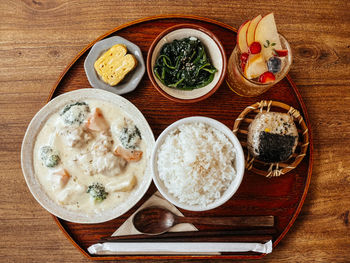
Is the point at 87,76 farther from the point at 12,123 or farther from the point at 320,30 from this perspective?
the point at 320,30

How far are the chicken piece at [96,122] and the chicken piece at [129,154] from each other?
19cm

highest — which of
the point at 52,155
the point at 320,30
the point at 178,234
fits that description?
the point at 320,30

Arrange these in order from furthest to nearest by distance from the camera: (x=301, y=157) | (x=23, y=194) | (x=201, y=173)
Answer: (x=23, y=194)
(x=301, y=157)
(x=201, y=173)

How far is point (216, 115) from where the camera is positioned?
7.14 feet

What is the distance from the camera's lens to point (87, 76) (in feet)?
6.93

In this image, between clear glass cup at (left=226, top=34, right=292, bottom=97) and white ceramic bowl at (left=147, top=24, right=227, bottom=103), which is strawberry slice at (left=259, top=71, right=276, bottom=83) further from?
white ceramic bowl at (left=147, top=24, right=227, bottom=103)

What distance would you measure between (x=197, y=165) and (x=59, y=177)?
0.99m

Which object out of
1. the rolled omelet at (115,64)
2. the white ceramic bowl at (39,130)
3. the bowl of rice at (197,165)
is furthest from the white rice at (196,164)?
the rolled omelet at (115,64)

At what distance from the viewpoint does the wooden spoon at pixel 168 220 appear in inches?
83.1

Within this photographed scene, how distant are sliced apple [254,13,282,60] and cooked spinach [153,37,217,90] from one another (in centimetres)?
35

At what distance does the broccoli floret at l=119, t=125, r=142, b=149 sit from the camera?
6.90ft

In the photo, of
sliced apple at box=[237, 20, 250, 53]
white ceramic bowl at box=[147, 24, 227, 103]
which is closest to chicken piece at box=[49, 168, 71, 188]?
white ceramic bowl at box=[147, 24, 227, 103]

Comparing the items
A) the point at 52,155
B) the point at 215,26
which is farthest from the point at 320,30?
the point at 52,155

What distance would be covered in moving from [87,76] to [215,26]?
1.02 metres
